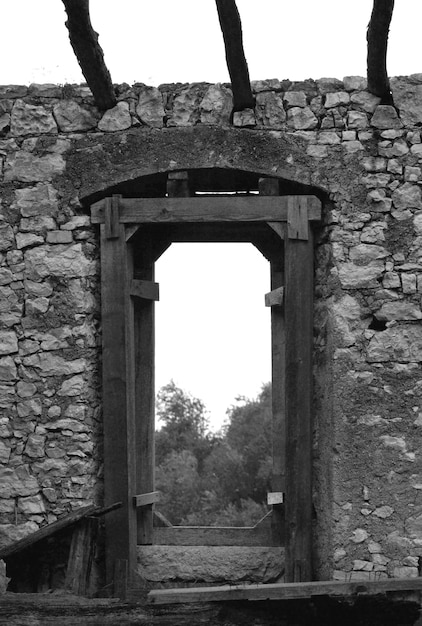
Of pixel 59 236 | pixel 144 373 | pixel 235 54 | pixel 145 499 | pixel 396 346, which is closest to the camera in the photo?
pixel 235 54

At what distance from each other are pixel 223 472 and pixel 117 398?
16.7 m

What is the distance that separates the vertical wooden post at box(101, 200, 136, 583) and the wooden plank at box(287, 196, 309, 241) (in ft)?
3.50

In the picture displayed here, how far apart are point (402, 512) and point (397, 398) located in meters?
0.69

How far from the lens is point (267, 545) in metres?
7.28

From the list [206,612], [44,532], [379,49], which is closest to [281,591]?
[206,612]

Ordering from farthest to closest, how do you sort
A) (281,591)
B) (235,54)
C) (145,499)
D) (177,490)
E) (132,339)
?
(177,490) < (145,499) < (132,339) < (235,54) < (281,591)

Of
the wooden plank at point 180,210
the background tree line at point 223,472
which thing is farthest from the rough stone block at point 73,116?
the background tree line at point 223,472

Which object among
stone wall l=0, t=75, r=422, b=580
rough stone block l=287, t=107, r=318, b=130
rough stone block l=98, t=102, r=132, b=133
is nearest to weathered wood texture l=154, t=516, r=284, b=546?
stone wall l=0, t=75, r=422, b=580

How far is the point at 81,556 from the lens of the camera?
6.20m

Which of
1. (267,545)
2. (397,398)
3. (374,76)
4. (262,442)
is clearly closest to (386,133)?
(374,76)

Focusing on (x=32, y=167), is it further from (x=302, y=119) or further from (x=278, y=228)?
(x=302, y=119)

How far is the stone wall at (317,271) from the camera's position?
21.7ft

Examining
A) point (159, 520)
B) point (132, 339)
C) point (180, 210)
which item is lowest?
point (159, 520)

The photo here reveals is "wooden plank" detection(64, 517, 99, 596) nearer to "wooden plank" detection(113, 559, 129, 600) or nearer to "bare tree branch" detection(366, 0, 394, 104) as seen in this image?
"wooden plank" detection(113, 559, 129, 600)
